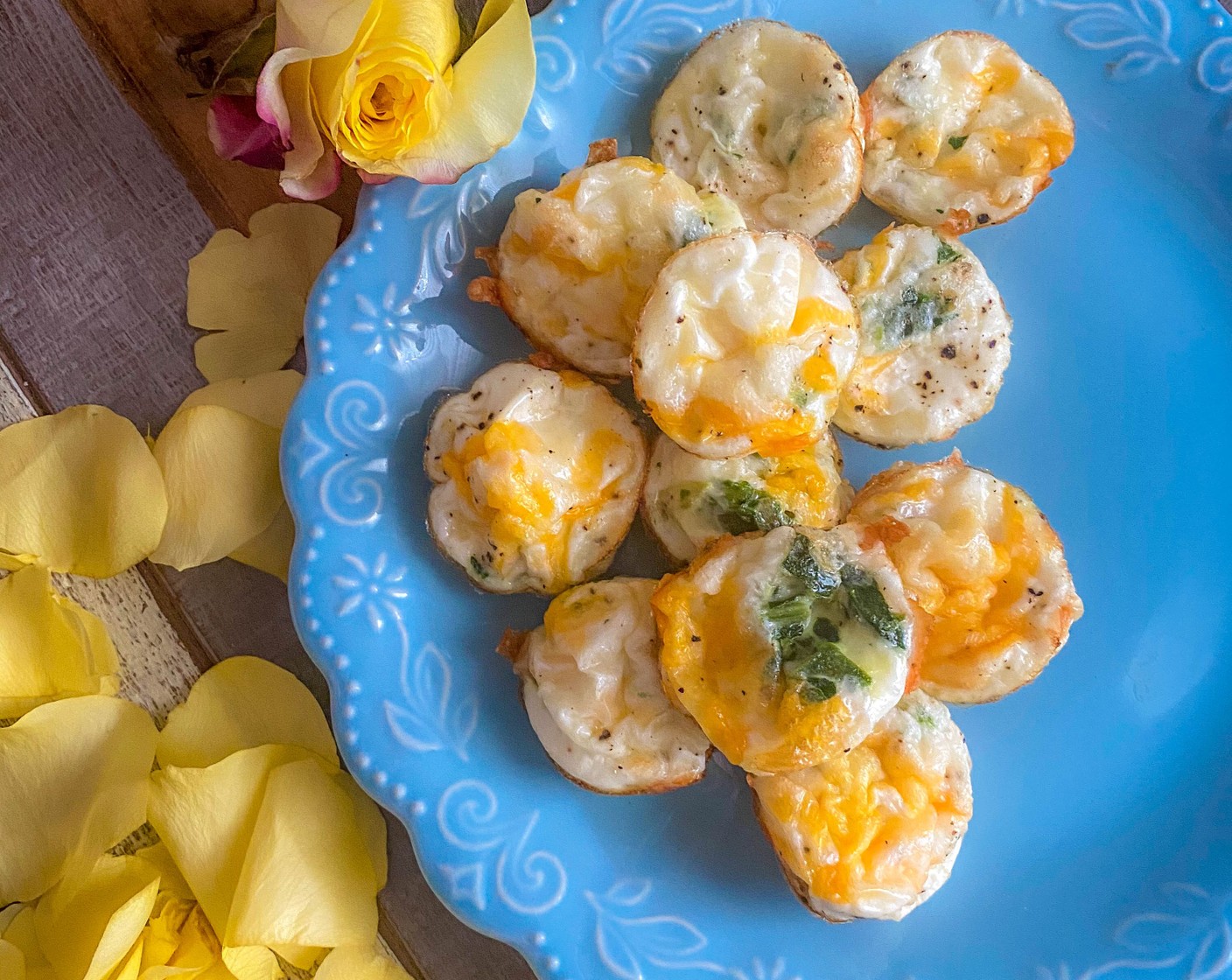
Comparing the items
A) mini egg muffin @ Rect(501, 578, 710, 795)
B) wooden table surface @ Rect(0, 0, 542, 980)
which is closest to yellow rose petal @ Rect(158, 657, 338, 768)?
wooden table surface @ Rect(0, 0, 542, 980)

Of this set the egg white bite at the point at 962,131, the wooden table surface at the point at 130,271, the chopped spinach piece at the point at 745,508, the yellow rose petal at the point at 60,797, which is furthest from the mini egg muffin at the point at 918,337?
the yellow rose petal at the point at 60,797

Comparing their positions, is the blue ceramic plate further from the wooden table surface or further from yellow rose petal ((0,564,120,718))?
yellow rose petal ((0,564,120,718))

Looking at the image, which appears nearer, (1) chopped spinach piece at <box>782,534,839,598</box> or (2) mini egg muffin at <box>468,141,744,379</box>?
(1) chopped spinach piece at <box>782,534,839,598</box>

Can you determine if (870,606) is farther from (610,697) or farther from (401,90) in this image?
(401,90)

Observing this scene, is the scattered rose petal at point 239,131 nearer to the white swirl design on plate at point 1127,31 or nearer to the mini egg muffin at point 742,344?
the mini egg muffin at point 742,344

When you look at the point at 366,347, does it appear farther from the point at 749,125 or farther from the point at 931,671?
the point at 931,671

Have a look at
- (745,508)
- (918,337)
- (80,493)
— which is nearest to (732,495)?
(745,508)
